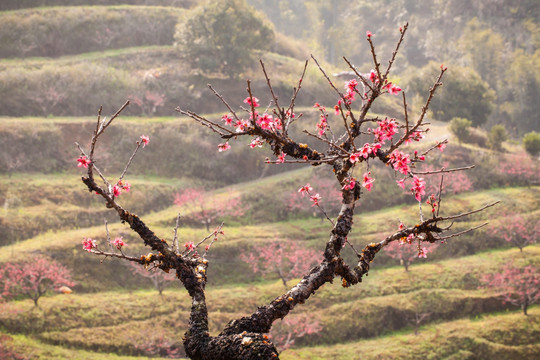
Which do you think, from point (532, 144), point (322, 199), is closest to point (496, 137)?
point (532, 144)

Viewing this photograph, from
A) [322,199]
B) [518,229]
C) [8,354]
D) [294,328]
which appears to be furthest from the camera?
[322,199]

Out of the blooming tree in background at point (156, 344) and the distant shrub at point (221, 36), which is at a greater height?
the distant shrub at point (221, 36)

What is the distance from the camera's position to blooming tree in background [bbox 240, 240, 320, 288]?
62.6 ft

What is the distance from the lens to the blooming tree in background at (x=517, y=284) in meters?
16.8

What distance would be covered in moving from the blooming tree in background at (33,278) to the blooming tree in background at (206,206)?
6.64m

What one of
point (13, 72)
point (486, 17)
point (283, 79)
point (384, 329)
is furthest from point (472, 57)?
point (13, 72)

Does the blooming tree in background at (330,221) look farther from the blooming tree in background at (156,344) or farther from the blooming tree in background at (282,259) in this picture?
the blooming tree in background at (282,259)

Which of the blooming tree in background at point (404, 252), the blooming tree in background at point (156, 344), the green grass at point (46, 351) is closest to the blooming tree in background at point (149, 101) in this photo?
the blooming tree in background at point (156, 344)

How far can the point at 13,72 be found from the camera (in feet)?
96.3

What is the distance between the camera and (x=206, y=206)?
917 inches

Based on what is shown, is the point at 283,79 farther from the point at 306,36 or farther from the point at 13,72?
the point at 306,36

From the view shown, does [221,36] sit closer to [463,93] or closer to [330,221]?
[463,93]

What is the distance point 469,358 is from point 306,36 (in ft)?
193

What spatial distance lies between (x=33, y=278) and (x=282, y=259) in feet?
32.4
